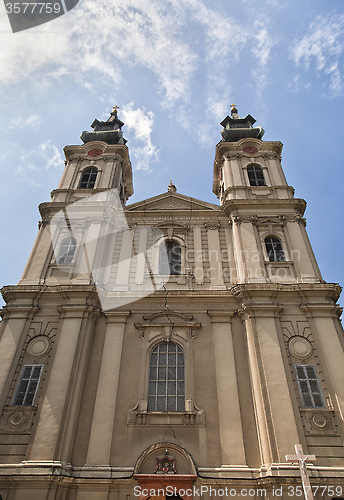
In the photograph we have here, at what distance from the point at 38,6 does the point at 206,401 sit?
12.8 m

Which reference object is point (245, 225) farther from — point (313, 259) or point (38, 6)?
point (38, 6)

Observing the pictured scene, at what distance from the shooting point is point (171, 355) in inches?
510

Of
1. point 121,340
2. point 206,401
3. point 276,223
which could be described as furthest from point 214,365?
point 276,223

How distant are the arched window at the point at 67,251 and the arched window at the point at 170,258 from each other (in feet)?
12.1

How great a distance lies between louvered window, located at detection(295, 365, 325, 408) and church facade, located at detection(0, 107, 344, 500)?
0.04m

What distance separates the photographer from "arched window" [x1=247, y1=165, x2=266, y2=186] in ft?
63.1

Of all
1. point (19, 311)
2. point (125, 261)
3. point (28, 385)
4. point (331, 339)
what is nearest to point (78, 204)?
point (125, 261)

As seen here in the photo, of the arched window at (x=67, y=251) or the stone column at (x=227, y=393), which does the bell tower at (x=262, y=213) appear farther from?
the arched window at (x=67, y=251)

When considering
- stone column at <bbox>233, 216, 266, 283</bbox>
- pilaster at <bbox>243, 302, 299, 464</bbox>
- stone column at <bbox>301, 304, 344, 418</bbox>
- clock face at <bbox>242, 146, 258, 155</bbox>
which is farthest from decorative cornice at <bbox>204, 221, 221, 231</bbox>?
clock face at <bbox>242, 146, 258, 155</bbox>

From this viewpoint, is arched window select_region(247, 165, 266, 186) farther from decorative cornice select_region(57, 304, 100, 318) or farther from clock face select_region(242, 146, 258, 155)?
decorative cornice select_region(57, 304, 100, 318)

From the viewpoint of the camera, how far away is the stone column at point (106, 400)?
1077 cm

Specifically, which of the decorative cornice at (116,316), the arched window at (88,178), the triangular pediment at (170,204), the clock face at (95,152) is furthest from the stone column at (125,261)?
the clock face at (95,152)

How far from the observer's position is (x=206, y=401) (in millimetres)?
11812

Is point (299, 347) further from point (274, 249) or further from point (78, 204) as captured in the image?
point (78, 204)
